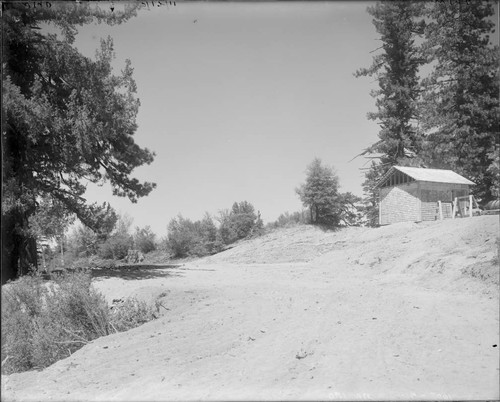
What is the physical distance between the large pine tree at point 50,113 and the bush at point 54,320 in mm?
4062

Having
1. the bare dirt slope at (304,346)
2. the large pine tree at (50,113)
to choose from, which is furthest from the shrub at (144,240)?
the bare dirt slope at (304,346)

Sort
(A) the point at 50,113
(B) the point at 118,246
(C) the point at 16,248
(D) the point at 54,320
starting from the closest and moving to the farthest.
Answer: (D) the point at 54,320
(A) the point at 50,113
(C) the point at 16,248
(B) the point at 118,246

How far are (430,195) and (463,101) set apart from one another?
5.62 m

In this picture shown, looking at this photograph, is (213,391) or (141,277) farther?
(141,277)

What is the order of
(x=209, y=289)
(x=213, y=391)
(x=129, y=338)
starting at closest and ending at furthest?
(x=213, y=391) → (x=129, y=338) → (x=209, y=289)

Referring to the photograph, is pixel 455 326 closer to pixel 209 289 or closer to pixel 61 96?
pixel 209 289

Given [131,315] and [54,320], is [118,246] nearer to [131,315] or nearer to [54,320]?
[54,320]

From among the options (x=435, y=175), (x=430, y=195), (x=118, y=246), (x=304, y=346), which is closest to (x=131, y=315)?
(x=304, y=346)

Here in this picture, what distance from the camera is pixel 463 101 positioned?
2373 cm

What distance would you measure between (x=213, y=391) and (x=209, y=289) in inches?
215

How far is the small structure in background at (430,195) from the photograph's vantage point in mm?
23938

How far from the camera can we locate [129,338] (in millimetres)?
8188

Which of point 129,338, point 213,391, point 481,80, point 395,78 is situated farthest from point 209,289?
point 395,78

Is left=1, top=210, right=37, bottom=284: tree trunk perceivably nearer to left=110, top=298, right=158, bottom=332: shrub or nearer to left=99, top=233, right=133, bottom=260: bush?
left=110, top=298, right=158, bottom=332: shrub
